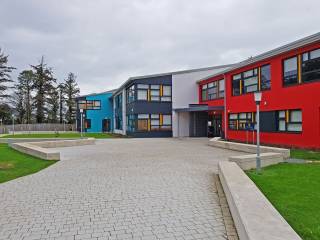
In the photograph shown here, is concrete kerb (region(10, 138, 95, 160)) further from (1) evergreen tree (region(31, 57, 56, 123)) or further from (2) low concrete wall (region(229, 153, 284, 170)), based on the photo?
(1) evergreen tree (region(31, 57, 56, 123))

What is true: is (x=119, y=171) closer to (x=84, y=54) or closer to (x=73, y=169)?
(x=73, y=169)

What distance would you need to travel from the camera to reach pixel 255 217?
12.8ft

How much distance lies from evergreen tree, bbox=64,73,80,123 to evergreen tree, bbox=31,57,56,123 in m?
4.59

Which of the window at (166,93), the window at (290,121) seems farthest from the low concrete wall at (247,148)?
the window at (166,93)

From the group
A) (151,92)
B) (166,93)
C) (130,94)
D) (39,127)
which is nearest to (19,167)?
(151,92)

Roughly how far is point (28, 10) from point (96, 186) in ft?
33.2

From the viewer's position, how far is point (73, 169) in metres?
9.91

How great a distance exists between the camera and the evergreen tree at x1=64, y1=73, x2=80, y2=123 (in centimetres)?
5959

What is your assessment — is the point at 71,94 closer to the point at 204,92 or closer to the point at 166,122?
the point at 166,122

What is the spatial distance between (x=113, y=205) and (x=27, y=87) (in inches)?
2264

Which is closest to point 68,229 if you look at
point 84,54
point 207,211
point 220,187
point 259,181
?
point 207,211

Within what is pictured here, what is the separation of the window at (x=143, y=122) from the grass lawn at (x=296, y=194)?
19748 millimetres

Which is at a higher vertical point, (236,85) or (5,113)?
(236,85)

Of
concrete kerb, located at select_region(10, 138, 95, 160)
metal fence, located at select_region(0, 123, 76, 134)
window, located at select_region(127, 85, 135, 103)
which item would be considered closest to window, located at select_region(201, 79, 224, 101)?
window, located at select_region(127, 85, 135, 103)
